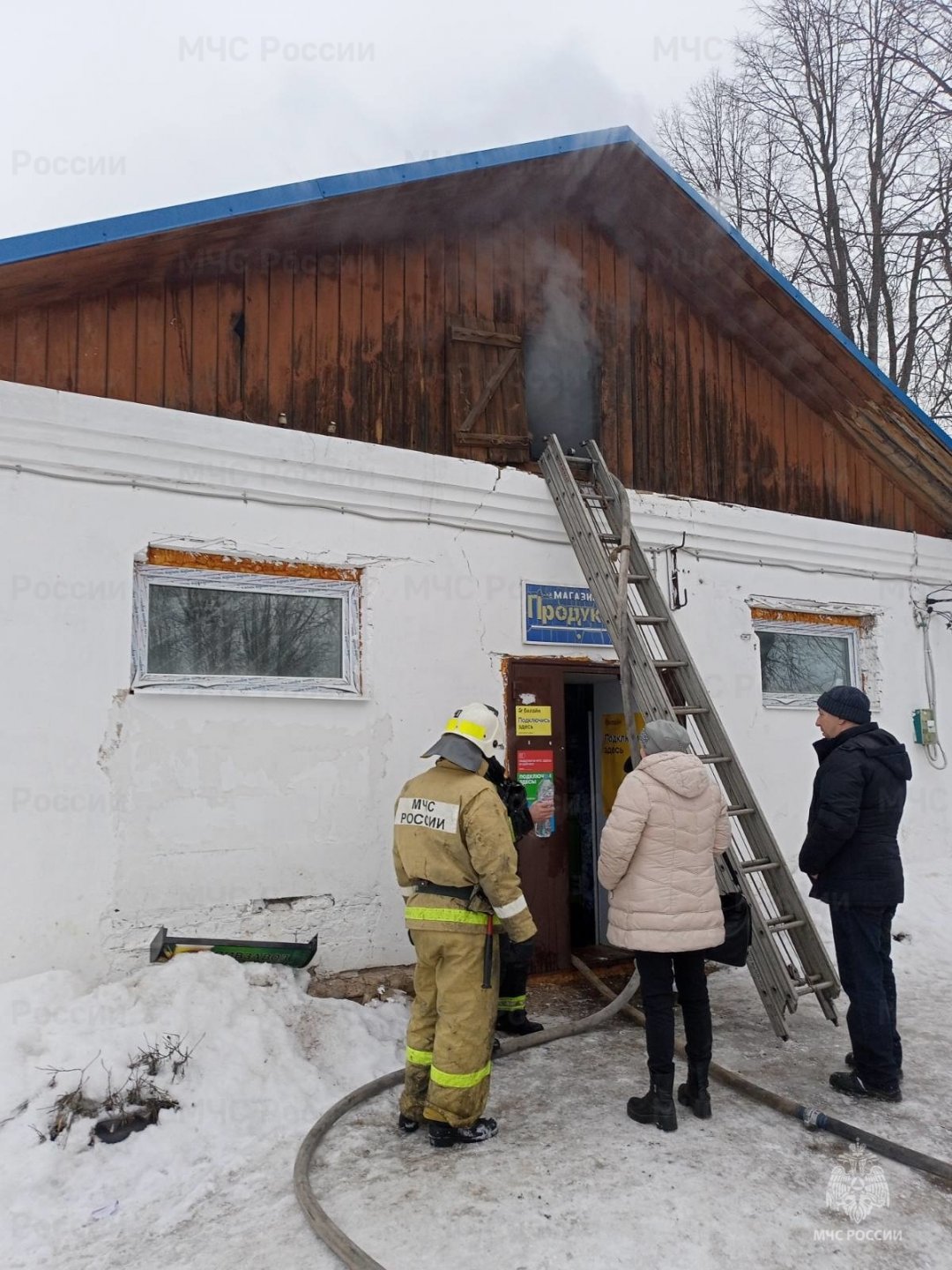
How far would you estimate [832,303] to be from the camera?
16.0 metres

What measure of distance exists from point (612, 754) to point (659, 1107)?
3696mm

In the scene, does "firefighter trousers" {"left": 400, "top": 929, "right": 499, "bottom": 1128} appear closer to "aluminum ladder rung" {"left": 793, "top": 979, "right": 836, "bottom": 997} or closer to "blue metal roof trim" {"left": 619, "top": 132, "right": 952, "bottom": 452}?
"aluminum ladder rung" {"left": 793, "top": 979, "right": 836, "bottom": 997}

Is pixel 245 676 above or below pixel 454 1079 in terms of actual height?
above

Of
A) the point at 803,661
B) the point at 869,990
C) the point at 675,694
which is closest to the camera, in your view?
the point at 869,990

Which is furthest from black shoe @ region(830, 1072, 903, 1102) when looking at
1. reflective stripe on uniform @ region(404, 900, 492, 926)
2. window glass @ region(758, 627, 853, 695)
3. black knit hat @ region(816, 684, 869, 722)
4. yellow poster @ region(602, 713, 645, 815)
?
window glass @ region(758, 627, 853, 695)

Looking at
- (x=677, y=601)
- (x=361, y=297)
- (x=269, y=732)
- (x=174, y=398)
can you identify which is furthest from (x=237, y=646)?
(x=677, y=601)

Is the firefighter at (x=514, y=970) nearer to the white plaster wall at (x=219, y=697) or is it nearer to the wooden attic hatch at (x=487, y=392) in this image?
the white plaster wall at (x=219, y=697)

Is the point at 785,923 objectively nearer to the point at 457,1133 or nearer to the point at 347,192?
the point at 457,1133

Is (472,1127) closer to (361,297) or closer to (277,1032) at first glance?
(277,1032)

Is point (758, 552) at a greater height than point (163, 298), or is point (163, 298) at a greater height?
point (163, 298)

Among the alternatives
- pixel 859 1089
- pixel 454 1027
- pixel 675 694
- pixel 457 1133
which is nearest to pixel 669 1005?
pixel 454 1027

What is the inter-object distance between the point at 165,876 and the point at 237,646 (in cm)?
134

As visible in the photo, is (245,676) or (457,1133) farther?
(245,676)

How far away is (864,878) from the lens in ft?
14.4
